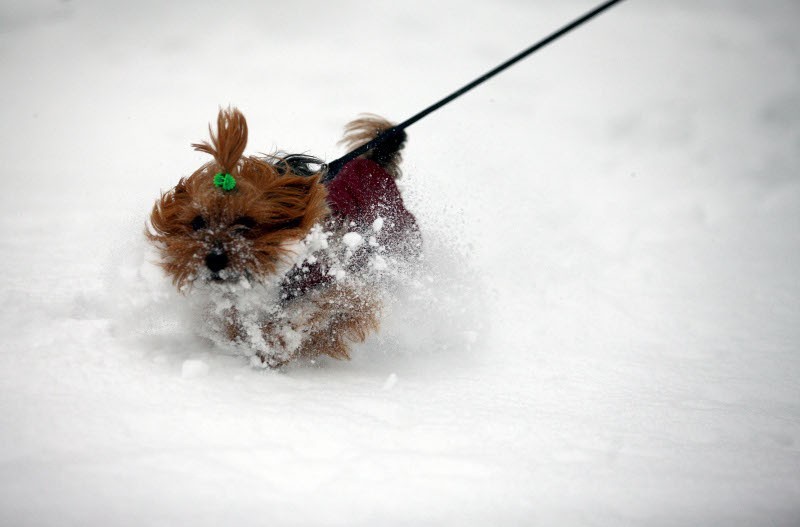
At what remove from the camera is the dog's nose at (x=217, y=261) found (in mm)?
1828

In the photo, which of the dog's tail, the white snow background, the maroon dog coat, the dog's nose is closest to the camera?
the white snow background

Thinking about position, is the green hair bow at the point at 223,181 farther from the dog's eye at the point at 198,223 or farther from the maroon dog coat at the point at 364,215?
the maroon dog coat at the point at 364,215

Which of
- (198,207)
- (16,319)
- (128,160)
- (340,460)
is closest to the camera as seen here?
(340,460)

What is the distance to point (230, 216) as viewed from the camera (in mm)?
1878

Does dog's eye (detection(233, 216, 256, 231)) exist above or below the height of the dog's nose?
above

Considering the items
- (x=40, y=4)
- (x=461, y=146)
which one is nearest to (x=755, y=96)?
(x=461, y=146)

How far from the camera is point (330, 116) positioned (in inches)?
247

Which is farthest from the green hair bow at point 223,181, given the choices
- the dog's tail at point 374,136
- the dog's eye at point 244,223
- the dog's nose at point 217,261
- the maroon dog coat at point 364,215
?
the dog's tail at point 374,136

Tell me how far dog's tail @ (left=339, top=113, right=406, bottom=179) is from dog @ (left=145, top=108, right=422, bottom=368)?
59 cm

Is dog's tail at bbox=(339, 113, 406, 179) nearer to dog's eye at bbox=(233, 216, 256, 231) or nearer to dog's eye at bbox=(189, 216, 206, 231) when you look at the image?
dog's eye at bbox=(233, 216, 256, 231)

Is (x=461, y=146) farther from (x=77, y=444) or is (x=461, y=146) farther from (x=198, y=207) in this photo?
(x=77, y=444)

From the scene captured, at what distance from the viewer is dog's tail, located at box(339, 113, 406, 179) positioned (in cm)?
291

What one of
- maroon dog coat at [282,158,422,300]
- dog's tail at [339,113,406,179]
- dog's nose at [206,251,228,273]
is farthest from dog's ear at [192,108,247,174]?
dog's tail at [339,113,406,179]

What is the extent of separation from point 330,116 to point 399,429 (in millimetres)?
5268
